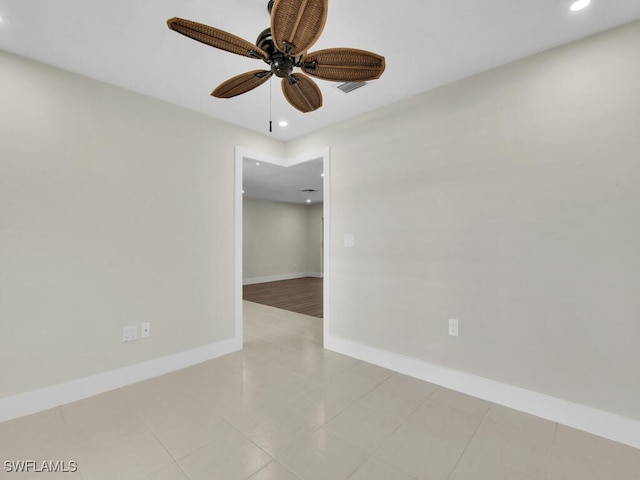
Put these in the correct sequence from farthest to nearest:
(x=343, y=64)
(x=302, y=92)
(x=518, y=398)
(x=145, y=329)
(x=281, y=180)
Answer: (x=281, y=180) < (x=145, y=329) < (x=518, y=398) < (x=302, y=92) < (x=343, y=64)

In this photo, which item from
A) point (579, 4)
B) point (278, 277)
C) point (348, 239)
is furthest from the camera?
point (278, 277)

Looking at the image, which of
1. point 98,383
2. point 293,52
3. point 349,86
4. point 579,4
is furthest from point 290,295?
point 579,4

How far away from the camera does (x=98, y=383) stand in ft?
7.68

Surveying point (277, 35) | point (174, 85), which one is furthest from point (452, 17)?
point (174, 85)

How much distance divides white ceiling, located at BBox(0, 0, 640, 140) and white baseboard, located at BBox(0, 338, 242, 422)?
2.45m

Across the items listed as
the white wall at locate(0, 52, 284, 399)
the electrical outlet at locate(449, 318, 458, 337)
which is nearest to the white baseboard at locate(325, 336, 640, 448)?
the electrical outlet at locate(449, 318, 458, 337)

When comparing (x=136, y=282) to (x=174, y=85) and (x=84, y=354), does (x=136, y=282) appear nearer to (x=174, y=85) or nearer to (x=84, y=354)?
(x=84, y=354)

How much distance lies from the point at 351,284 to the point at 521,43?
2409mm

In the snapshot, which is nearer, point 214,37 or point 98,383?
point 214,37

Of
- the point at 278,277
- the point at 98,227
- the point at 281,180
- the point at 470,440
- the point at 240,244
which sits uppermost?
the point at 281,180

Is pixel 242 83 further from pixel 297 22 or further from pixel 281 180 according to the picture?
pixel 281 180

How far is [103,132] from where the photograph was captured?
2410mm

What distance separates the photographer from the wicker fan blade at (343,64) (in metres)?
1.37

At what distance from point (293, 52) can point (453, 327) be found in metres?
2.31
